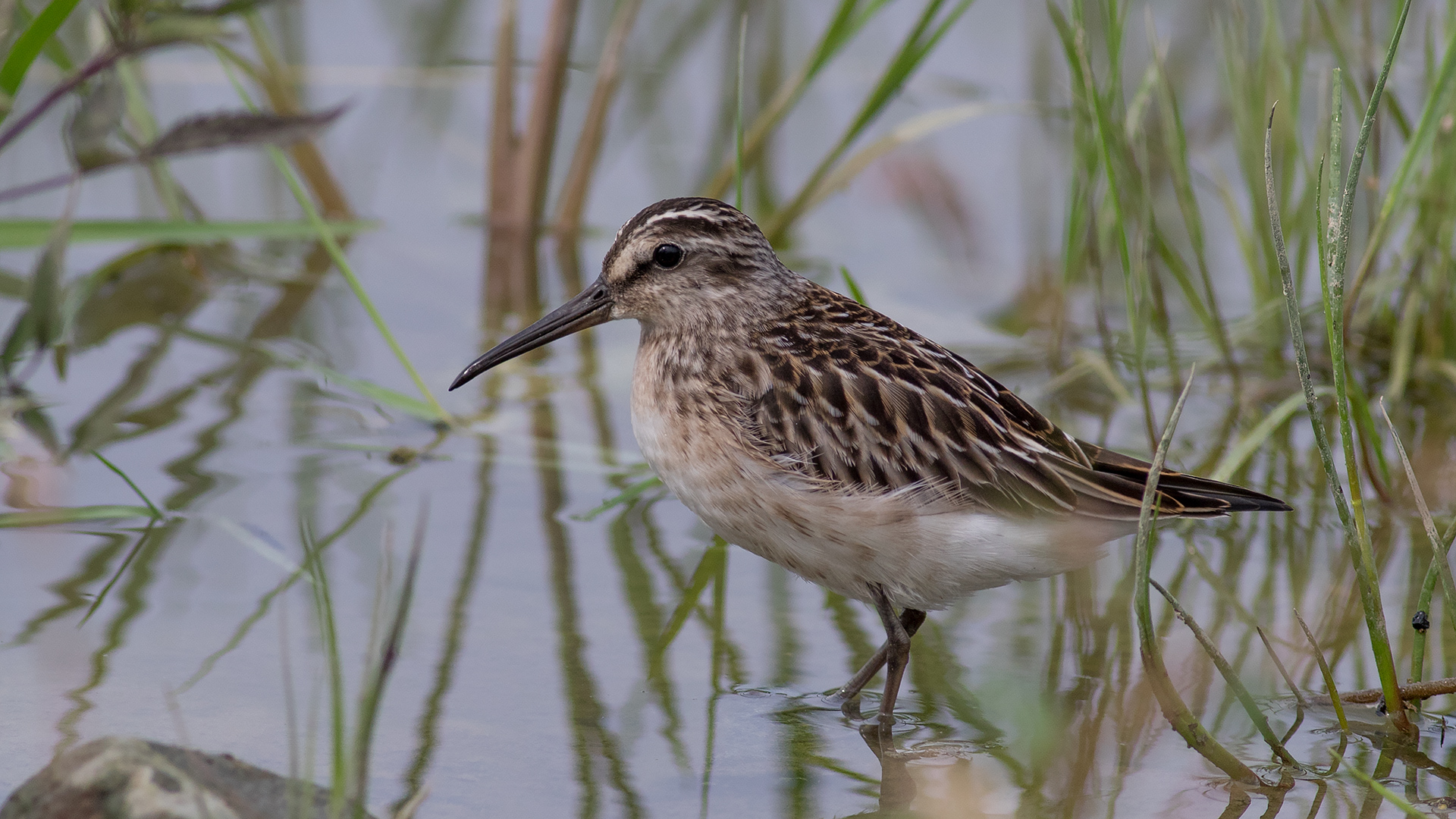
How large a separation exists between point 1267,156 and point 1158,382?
322 cm

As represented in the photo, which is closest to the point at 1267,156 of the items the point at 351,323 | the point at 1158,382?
the point at 1158,382

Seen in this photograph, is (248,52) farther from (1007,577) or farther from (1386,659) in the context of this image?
(1386,659)

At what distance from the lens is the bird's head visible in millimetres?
5164

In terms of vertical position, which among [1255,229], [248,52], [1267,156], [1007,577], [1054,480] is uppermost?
[248,52]

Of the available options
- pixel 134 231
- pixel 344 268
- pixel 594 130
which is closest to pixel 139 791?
pixel 344 268

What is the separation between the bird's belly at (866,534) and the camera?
4473 mm

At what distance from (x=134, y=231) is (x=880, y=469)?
3224mm

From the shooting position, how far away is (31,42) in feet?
16.6

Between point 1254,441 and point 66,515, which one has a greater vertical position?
point 1254,441

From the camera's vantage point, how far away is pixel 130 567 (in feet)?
16.5

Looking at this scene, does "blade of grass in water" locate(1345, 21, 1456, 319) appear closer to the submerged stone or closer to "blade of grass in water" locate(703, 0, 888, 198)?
"blade of grass in water" locate(703, 0, 888, 198)

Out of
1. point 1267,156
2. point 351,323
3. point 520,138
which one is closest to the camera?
point 1267,156

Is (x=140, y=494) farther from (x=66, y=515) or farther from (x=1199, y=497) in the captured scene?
(x=1199, y=497)

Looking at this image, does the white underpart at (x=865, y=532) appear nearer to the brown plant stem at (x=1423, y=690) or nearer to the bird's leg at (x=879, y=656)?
the bird's leg at (x=879, y=656)
